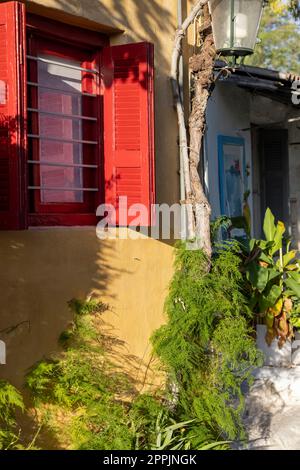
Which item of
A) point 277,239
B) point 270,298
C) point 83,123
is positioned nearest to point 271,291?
point 270,298

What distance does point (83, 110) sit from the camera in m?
6.67

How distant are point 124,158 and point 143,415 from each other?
2.14m

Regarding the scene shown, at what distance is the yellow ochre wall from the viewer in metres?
5.66

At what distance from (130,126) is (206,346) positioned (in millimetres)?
2034

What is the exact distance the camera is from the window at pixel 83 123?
618 cm

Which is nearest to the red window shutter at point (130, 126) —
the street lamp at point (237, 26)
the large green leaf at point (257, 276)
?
the street lamp at point (237, 26)

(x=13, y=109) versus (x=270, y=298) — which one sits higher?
(x=13, y=109)

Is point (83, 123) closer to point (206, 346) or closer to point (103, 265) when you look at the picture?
point (103, 265)

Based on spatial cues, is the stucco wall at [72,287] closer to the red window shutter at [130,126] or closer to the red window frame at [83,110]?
the red window frame at [83,110]

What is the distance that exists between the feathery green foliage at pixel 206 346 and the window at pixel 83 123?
0.86 metres

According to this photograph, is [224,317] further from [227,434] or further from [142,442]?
[142,442]

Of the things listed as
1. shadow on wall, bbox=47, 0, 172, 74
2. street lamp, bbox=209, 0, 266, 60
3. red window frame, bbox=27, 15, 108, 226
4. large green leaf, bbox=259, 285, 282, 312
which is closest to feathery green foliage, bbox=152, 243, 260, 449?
red window frame, bbox=27, 15, 108, 226

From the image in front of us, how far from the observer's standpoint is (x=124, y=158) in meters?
6.60

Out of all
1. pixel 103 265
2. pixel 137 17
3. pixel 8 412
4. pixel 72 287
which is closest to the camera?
pixel 8 412
